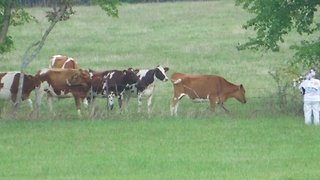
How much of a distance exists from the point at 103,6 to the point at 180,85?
3.15 metres

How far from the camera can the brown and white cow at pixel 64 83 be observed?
1142 inches

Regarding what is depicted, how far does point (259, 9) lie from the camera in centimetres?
2866

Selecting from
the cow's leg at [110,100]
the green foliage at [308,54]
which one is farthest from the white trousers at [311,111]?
the cow's leg at [110,100]

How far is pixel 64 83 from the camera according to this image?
29.1 meters

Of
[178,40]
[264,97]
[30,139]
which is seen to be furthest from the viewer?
[178,40]

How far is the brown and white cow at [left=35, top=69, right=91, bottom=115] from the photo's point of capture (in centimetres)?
2902

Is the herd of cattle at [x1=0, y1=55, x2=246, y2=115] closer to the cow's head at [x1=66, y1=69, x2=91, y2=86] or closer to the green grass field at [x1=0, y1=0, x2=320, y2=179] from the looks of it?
the cow's head at [x1=66, y1=69, x2=91, y2=86]

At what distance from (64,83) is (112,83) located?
1.42 m

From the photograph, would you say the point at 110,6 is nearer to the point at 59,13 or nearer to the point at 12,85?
the point at 59,13

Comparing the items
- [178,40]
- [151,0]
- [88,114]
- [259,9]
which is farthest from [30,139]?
[151,0]

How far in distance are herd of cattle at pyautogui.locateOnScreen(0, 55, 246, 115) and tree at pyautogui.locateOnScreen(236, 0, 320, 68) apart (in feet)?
5.69

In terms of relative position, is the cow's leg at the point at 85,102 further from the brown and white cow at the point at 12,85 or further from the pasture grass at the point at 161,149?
the pasture grass at the point at 161,149

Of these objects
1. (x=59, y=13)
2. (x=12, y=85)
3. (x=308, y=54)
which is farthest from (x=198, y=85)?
(x=12, y=85)

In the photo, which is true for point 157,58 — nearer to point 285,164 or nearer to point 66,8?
point 66,8
